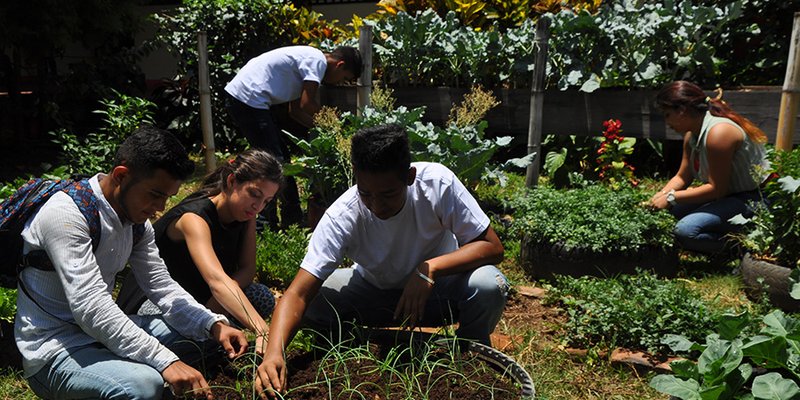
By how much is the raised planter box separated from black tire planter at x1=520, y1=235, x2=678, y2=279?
161 cm

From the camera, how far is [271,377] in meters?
2.48

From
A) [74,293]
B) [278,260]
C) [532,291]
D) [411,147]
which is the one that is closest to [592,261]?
[532,291]

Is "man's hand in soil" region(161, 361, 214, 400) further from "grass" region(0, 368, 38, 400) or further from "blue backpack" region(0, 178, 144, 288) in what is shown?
"grass" region(0, 368, 38, 400)

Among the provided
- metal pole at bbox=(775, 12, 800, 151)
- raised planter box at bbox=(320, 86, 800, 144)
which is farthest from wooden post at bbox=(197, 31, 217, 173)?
metal pole at bbox=(775, 12, 800, 151)

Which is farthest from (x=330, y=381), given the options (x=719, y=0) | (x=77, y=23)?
(x=77, y=23)

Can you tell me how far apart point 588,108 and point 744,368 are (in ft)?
13.6

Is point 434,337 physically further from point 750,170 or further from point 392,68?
point 392,68

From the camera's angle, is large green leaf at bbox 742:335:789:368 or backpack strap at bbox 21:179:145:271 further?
backpack strap at bbox 21:179:145:271

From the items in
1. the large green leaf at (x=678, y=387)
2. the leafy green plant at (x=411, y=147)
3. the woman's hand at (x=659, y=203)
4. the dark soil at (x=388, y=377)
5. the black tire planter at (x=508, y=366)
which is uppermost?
the leafy green plant at (x=411, y=147)

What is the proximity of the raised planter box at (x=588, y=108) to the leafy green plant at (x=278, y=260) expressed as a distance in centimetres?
244

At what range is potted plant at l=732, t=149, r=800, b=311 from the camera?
3.99 meters

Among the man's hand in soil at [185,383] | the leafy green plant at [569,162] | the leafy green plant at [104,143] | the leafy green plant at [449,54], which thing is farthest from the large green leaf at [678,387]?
the leafy green plant at [104,143]

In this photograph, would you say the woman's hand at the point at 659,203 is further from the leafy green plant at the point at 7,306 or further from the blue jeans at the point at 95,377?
the leafy green plant at the point at 7,306

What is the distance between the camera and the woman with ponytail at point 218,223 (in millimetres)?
3359
